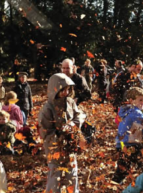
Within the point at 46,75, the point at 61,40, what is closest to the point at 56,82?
the point at 61,40

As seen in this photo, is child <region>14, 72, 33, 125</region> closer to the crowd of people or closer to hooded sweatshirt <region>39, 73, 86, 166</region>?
the crowd of people

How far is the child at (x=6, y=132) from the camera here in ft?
17.4

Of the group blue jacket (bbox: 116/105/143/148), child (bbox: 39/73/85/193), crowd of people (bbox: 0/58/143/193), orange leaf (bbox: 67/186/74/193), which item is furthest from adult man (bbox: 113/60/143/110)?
orange leaf (bbox: 67/186/74/193)

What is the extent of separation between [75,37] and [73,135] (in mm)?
14825

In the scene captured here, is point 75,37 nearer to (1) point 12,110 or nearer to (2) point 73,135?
(1) point 12,110

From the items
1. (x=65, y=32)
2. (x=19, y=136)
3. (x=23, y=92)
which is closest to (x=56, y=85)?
(x=19, y=136)

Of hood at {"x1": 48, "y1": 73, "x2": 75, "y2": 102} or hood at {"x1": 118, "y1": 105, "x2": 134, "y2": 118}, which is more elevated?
hood at {"x1": 48, "y1": 73, "x2": 75, "y2": 102}

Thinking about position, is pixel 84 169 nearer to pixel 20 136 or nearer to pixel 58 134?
pixel 20 136

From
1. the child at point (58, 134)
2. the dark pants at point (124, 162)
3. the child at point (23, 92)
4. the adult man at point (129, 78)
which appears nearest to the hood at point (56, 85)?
the child at point (58, 134)

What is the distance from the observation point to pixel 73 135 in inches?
144

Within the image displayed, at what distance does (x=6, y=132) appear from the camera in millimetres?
5406

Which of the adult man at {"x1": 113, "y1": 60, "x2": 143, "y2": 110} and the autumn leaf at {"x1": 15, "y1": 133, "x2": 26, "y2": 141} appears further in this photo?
the adult man at {"x1": 113, "y1": 60, "x2": 143, "y2": 110}

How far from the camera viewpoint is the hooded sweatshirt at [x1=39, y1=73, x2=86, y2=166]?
3543mm

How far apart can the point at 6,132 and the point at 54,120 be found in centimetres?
218
